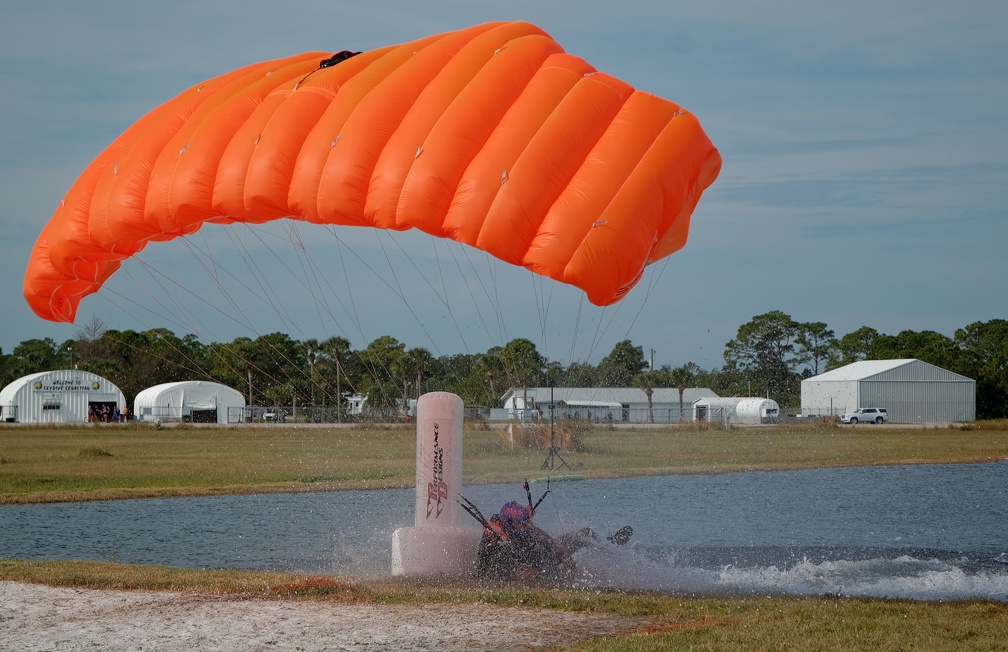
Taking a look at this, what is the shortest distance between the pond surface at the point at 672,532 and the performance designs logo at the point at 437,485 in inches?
45.3

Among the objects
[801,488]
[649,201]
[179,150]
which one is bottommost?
[801,488]

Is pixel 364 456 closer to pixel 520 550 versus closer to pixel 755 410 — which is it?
pixel 520 550

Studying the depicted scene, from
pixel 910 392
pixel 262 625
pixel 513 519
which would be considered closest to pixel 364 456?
pixel 513 519

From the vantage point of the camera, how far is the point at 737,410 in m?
72.0

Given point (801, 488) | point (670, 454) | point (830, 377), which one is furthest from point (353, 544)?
point (830, 377)

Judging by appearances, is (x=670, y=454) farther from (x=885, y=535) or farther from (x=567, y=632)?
(x=567, y=632)

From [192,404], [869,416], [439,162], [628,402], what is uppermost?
[439,162]

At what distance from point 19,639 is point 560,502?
12.6 meters

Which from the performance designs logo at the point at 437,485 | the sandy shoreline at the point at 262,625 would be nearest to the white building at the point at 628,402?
the performance designs logo at the point at 437,485

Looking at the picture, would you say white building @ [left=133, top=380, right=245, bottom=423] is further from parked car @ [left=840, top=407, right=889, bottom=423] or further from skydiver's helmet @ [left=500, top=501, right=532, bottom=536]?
skydiver's helmet @ [left=500, top=501, right=532, bottom=536]

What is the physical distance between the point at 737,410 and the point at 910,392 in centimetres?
1121

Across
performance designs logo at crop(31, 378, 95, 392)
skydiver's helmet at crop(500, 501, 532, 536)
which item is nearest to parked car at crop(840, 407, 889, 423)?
performance designs logo at crop(31, 378, 95, 392)

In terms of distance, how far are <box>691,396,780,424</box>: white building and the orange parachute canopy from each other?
56569 millimetres

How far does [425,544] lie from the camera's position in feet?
37.2
